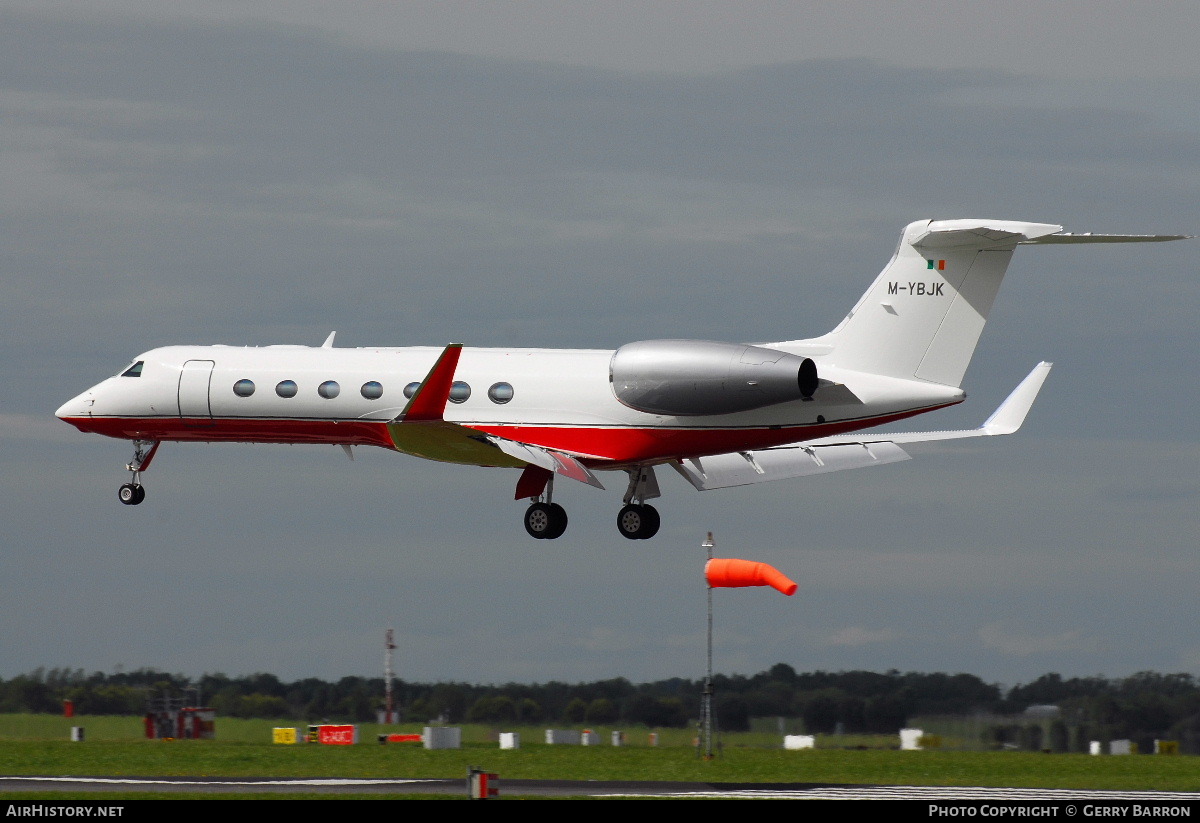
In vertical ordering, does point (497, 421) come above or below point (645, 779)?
above

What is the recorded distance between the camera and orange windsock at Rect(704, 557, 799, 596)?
133 ft

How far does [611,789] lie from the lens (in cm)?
3028

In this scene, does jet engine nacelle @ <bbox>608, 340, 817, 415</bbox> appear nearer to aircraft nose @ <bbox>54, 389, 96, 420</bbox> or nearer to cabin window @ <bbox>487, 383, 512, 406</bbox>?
cabin window @ <bbox>487, 383, 512, 406</bbox>

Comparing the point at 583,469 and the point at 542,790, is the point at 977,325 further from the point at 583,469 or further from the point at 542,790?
the point at 542,790

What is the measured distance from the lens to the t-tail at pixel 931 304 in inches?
1332

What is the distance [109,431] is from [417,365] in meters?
8.65

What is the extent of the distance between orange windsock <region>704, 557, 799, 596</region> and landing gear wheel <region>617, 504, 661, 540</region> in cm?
442

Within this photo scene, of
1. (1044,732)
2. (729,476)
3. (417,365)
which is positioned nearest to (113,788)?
(417,365)

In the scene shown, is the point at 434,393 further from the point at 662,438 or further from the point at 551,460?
the point at 662,438

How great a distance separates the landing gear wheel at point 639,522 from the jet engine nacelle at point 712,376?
393cm

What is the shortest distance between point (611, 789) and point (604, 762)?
27.5ft

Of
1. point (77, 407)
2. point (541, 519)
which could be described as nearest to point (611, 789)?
point (541, 519)

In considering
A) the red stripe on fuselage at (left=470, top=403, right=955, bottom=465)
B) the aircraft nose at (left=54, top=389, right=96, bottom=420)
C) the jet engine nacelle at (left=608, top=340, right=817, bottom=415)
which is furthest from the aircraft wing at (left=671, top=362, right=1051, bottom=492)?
the aircraft nose at (left=54, top=389, right=96, bottom=420)

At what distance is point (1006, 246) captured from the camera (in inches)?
1324
